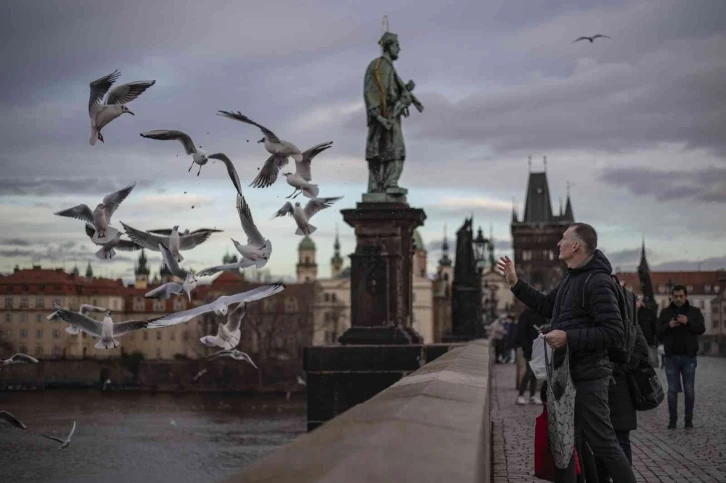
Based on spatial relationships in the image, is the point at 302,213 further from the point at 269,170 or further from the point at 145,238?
the point at 145,238

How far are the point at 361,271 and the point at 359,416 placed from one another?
457 inches

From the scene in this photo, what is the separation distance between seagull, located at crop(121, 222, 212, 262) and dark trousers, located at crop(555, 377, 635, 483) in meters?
4.47

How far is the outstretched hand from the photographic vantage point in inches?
238

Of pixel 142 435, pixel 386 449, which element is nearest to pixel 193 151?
pixel 386 449

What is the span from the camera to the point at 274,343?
293ft

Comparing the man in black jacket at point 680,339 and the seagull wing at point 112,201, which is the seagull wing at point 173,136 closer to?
the seagull wing at point 112,201

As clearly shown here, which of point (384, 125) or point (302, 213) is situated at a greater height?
point (384, 125)

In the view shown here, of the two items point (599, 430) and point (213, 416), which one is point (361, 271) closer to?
point (599, 430)

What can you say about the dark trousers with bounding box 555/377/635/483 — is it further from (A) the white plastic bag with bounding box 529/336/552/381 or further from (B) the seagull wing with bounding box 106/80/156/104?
(B) the seagull wing with bounding box 106/80/156/104

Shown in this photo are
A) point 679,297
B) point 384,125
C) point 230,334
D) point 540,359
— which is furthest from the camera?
point 384,125

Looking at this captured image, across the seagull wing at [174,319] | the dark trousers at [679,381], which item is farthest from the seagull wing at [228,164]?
the dark trousers at [679,381]

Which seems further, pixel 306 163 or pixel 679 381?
pixel 679 381

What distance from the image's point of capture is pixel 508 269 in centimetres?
607

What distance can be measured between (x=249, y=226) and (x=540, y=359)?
384 cm
